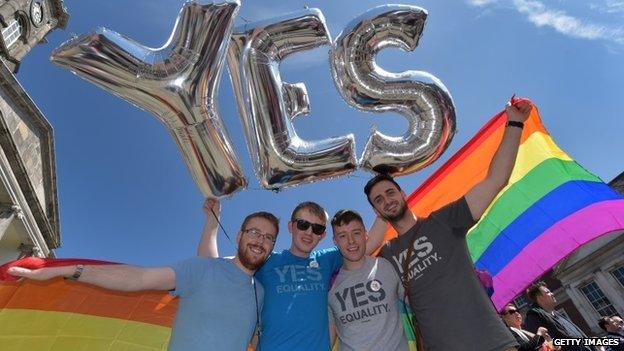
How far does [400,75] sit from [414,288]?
6.22 feet

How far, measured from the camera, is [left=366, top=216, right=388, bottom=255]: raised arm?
3.20 meters

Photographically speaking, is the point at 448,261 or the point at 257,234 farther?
the point at 257,234

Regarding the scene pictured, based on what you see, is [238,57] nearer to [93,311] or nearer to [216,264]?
[216,264]

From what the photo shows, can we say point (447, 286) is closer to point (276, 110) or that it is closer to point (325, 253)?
point (325, 253)

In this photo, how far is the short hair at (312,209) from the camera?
2.97 m

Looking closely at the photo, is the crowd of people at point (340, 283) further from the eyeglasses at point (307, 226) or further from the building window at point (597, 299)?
the building window at point (597, 299)

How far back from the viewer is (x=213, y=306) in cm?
236

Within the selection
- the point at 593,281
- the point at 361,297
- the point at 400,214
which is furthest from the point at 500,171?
the point at 593,281

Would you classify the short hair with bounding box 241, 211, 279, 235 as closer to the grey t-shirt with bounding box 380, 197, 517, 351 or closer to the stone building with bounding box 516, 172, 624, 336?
the grey t-shirt with bounding box 380, 197, 517, 351

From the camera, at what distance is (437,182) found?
16.8ft

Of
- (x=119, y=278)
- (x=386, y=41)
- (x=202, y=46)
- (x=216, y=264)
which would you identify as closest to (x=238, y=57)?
(x=202, y=46)

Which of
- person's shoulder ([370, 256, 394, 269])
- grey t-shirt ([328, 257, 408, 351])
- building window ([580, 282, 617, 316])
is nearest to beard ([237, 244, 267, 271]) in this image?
grey t-shirt ([328, 257, 408, 351])

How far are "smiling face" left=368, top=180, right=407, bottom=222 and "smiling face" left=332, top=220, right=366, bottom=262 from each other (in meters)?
0.27

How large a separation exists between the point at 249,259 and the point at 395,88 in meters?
1.98
